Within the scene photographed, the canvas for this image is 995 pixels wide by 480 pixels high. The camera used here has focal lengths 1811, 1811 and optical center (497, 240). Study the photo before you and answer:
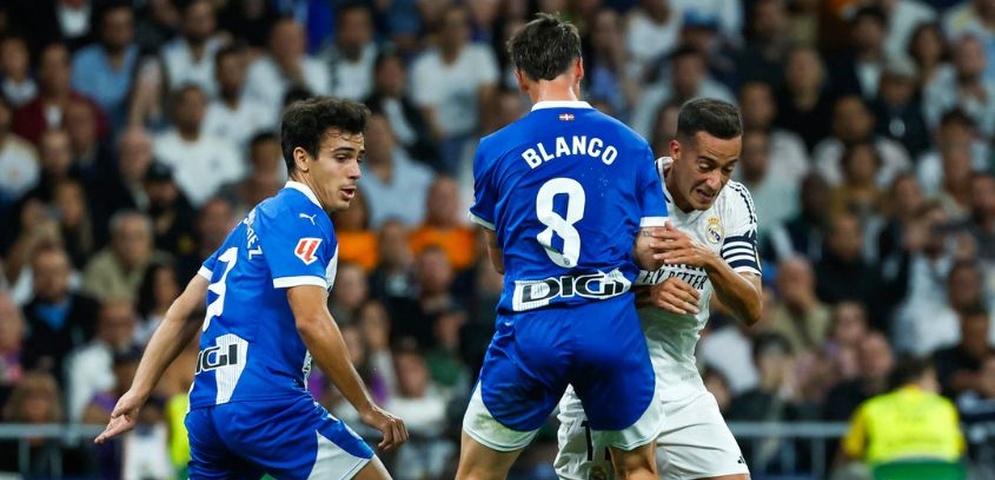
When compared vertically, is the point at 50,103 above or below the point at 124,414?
above

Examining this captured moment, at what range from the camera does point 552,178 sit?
6.91 metres

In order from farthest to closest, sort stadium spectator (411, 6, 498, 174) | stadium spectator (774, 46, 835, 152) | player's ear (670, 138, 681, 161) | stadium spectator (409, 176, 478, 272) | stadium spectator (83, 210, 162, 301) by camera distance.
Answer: stadium spectator (774, 46, 835, 152) < stadium spectator (411, 6, 498, 174) < stadium spectator (409, 176, 478, 272) < stadium spectator (83, 210, 162, 301) < player's ear (670, 138, 681, 161)

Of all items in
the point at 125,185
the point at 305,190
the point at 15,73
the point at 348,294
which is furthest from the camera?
the point at 15,73

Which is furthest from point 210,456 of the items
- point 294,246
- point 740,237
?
point 740,237

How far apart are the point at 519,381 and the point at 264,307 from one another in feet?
3.34

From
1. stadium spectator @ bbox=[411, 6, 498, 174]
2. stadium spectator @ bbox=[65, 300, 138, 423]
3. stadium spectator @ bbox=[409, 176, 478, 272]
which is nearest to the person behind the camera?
stadium spectator @ bbox=[65, 300, 138, 423]

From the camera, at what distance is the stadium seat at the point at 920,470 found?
12.0 meters

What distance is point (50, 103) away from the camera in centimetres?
1408

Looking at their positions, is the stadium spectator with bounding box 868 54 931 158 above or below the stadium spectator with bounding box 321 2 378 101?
below

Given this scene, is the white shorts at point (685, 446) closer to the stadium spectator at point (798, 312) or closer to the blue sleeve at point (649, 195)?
the blue sleeve at point (649, 195)

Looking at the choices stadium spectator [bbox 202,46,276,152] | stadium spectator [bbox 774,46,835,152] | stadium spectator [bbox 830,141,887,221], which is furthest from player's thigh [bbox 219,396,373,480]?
stadium spectator [bbox 774,46,835,152]

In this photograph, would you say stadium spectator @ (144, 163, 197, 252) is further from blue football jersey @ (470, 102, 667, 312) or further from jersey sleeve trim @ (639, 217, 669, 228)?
jersey sleeve trim @ (639, 217, 669, 228)

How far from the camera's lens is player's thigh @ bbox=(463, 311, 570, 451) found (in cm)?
688

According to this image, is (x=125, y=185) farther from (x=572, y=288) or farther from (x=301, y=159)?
(x=572, y=288)
